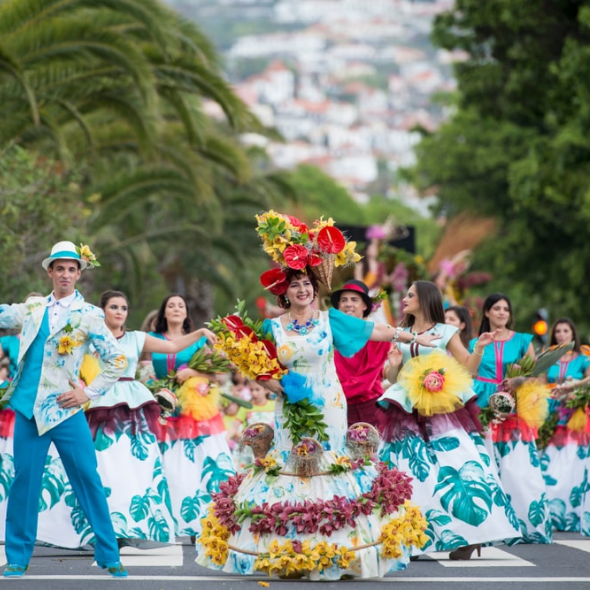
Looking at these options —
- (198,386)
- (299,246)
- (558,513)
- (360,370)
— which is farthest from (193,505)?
(299,246)

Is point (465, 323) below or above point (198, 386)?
above

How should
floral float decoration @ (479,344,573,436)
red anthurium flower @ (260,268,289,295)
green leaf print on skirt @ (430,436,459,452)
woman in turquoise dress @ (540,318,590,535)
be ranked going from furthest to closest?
woman in turquoise dress @ (540,318,590,535) → floral float decoration @ (479,344,573,436) → green leaf print on skirt @ (430,436,459,452) → red anthurium flower @ (260,268,289,295)

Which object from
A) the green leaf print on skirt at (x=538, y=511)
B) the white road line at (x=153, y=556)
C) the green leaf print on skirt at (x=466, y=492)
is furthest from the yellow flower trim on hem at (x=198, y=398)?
the green leaf print on skirt at (x=466, y=492)

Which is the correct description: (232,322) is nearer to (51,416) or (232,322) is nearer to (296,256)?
(296,256)

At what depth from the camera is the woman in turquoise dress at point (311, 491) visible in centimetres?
938

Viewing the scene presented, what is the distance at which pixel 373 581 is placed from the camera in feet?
31.0

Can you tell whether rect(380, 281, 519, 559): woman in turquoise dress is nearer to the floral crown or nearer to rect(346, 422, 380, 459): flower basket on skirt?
rect(346, 422, 380, 459): flower basket on skirt

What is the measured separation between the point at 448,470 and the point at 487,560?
748 mm

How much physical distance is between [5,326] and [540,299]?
33.7 m

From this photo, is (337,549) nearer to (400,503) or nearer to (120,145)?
(400,503)

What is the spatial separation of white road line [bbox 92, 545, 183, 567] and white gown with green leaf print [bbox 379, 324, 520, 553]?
187cm

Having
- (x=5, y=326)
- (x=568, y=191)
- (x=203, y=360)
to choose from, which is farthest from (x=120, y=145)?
(x=5, y=326)

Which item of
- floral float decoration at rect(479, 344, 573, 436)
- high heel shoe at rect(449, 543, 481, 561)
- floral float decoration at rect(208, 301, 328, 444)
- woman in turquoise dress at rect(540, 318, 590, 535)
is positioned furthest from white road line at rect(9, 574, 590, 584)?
woman in turquoise dress at rect(540, 318, 590, 535)

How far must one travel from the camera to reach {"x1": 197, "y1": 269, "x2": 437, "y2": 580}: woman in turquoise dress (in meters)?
9.38
